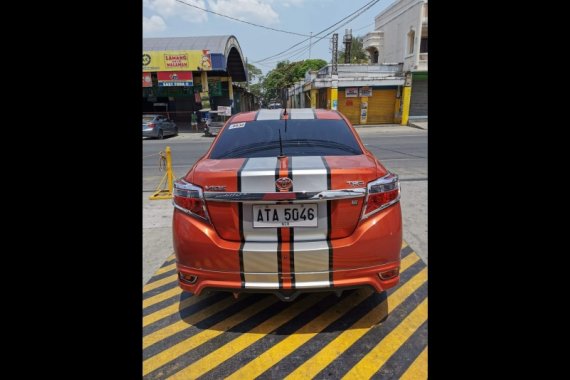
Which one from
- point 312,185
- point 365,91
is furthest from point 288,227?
point 365,91

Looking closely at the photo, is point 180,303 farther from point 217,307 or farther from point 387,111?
point 387,111

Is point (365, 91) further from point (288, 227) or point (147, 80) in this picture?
point (288, 227)

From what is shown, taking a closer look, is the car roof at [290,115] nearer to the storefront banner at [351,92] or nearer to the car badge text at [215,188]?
the car badge text at [215,188]

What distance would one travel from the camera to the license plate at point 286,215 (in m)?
2.07

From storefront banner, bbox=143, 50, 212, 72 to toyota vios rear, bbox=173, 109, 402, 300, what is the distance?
23.1 metres

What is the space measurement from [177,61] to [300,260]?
24.4 meters

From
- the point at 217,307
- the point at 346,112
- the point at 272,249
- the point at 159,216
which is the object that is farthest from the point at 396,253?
the point at 346,112

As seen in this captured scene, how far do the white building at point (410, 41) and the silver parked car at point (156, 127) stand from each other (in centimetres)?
1739

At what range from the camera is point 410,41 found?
26922 mm

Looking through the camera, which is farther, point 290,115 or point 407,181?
point 407,181

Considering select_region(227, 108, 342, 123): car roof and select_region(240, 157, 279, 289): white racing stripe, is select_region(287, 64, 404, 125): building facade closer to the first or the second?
select_region(227, 108, 342, 123): car roof

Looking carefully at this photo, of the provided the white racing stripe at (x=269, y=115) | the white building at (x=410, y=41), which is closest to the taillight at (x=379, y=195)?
the white racing stripe at (x=269, y=115)

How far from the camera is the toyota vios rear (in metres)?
2.05

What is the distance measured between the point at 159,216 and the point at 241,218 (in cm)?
362
